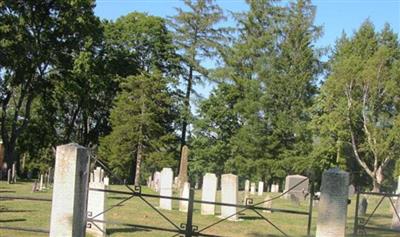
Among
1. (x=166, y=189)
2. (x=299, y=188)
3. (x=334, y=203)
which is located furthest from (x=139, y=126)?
(x=334, y=203)

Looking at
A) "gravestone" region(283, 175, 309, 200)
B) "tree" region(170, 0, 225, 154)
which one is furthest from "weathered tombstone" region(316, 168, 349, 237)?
"tree" region(170, 0, 225, 154)

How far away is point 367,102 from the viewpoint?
4578 cm

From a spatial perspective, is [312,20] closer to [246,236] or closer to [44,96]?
[44,96]

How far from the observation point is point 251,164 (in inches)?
1935

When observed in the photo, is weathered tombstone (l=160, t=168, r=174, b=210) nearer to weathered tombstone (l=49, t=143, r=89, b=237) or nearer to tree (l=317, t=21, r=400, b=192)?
weathered tombstone (l=49, t=143, r=89, b=237)

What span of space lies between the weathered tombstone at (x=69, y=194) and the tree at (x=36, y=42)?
32.2m

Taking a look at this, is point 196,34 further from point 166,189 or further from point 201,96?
point 166,189

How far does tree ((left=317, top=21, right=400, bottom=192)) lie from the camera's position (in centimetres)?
4459

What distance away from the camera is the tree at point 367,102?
44.6 meters

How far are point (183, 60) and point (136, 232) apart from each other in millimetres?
43279

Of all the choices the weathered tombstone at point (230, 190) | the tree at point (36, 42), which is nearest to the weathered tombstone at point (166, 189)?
the weathered tombstone at point (230, 190)

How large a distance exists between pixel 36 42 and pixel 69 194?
35.2 meters

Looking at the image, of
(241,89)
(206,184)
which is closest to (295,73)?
(241,89)

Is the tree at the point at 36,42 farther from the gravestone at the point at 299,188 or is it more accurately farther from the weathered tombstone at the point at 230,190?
the weathered tombstone at the point at 230,190
